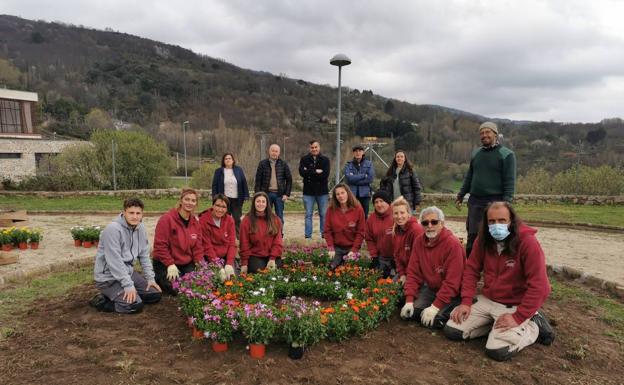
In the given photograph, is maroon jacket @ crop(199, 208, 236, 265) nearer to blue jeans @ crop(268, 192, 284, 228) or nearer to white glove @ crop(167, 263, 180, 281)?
white glove @ crop(167, 263, 180, 281)

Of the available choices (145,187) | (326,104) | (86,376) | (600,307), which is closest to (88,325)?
(86,376)

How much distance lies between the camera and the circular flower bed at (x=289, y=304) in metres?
3.45

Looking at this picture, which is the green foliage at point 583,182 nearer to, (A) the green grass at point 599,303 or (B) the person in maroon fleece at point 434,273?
(A) the green grass at point 599,303

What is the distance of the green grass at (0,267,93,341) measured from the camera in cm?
433

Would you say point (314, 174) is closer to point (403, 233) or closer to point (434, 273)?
point (403, 233)

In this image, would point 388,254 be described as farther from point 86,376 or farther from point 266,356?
point 86,376

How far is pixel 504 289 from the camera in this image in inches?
154

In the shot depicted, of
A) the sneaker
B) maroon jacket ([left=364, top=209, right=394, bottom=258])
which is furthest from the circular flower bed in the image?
the sneaker

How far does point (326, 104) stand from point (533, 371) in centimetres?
9879

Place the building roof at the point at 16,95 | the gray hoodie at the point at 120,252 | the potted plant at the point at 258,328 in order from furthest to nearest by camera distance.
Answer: the building roof at the point at 16,95 → the gray hoodie at the point at 120,252 → the potted plant at the point at 258,328

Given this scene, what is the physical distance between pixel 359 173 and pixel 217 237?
2.91 meters

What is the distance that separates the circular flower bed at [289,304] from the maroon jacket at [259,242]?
374 mm

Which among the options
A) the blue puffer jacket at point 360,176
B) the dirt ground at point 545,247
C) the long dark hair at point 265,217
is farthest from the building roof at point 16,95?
→ the long dark hair at point 265,217

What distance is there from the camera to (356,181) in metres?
7.35
